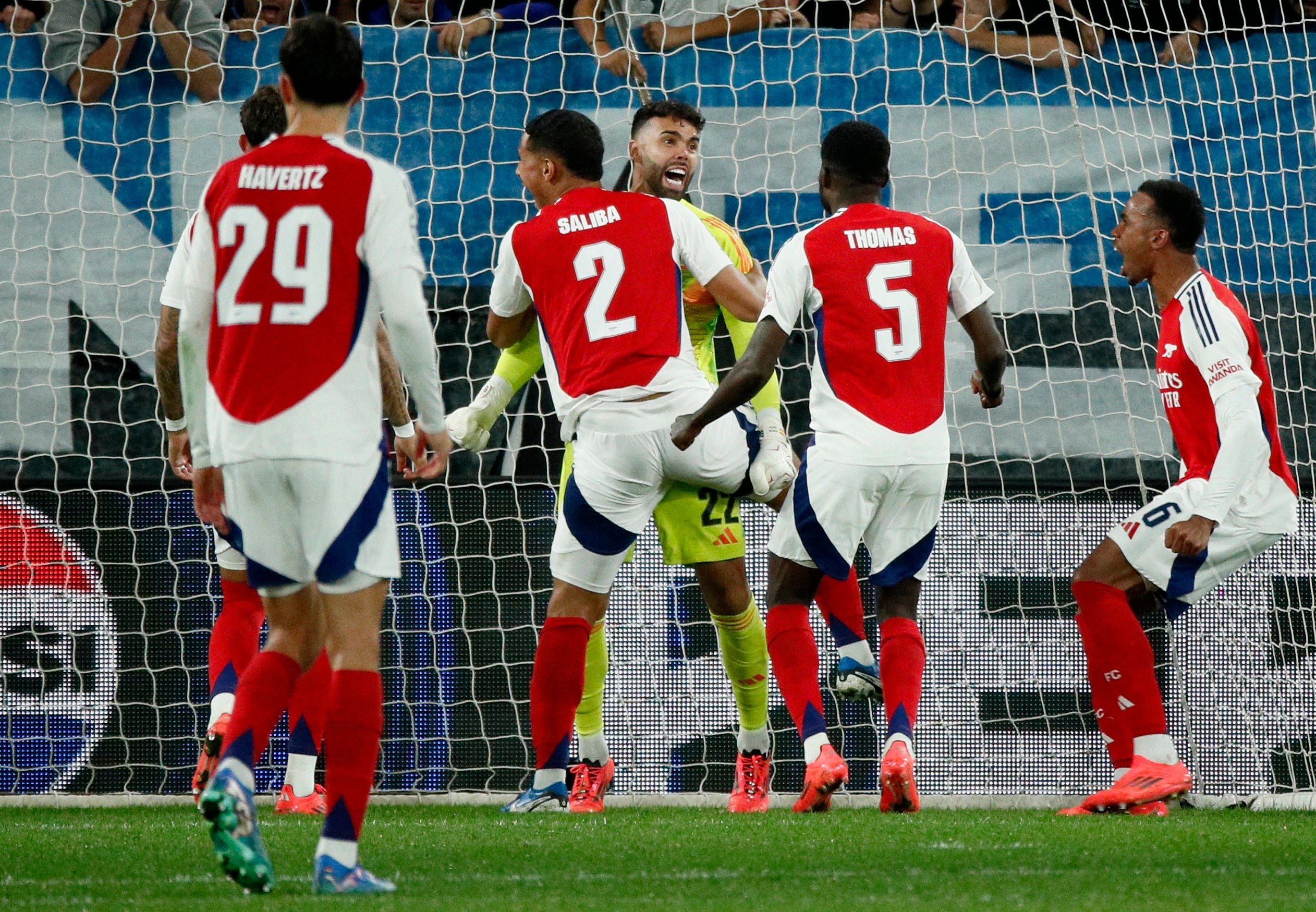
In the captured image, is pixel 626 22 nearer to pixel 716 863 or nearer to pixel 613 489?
pixel 613 489

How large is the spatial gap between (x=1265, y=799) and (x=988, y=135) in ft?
10.8

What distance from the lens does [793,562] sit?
4824 millimetres

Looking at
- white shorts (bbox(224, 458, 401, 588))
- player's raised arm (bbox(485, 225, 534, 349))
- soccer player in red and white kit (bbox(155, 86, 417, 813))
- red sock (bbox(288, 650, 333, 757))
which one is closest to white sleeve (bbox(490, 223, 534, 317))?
player's raised arm (bbox(485, 225, 534, 349))

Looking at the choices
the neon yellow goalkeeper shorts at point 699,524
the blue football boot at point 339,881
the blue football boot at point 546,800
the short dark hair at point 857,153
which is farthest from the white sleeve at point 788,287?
the blue football boot at point 339,881

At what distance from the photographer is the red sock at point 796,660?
482 cm

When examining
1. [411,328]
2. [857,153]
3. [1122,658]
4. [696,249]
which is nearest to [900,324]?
[857,153]

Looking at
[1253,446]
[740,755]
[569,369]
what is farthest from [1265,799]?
[569,369]

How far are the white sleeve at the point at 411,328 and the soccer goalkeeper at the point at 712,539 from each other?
1893 mm

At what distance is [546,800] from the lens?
491 centimetres

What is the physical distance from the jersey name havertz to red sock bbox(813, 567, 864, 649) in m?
1.29

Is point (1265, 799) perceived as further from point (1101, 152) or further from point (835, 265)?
point (1101, 152)

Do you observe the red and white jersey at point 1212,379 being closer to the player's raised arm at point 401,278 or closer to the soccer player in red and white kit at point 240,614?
the soccer player in red and white kit at point 240,614

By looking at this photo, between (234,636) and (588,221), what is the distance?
5.66ft

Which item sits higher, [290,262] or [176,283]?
[176,283]
